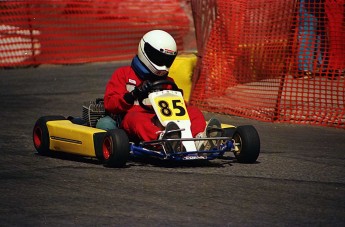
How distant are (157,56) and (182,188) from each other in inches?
73.7

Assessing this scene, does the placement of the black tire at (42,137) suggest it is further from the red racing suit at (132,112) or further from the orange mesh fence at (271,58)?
the orange mesh fence at (271,58)

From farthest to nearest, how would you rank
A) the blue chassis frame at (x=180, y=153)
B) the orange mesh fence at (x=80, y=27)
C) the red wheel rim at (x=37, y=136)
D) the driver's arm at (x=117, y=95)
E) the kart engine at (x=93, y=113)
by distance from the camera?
the orange mesh fence at (x=80, y=27) → the red wheel rim at (x=37, y=136) → the kart engine at (x=93, y=113) → the driver's arm at (x=117, y=95) → the blue chassis frame at (x=180, y=153)

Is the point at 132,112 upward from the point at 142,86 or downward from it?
downward

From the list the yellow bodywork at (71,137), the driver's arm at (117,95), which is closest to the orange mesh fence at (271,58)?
the driver's arm at (117,95)

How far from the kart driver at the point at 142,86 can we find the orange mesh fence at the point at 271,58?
3285mm

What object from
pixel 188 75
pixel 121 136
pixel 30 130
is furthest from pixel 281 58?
pixel 121 136

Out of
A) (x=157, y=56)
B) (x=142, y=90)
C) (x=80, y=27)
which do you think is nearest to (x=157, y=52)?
(x=157, y=56)

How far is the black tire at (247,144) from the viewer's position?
8.14 meters

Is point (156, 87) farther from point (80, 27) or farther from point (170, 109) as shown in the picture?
point (80, 27)

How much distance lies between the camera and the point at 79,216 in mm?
6094

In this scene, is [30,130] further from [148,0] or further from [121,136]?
[148,0]

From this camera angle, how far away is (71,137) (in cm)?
843

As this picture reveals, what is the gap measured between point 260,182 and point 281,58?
4867 mm

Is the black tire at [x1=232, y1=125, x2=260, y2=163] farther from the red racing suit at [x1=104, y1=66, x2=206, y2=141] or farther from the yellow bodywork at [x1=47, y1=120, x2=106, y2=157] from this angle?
the yellow bodywork at [x1=47, y1=120, x2=106, y2=157]
